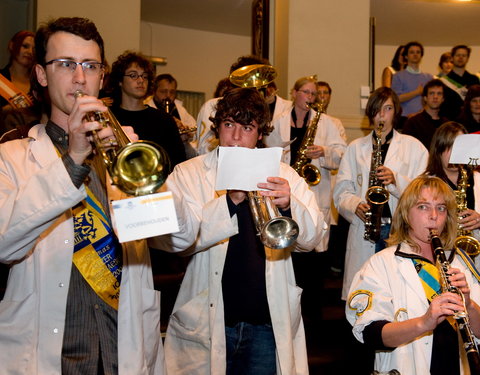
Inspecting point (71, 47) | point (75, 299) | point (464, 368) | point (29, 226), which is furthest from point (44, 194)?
point (464, 368)

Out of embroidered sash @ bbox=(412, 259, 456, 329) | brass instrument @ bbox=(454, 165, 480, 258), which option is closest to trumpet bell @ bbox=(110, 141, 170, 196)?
embroidered sash @ bbox=(412, 259, 456, 329)

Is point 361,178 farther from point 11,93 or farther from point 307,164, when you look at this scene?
point 11,93

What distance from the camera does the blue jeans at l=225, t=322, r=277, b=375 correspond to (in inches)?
105

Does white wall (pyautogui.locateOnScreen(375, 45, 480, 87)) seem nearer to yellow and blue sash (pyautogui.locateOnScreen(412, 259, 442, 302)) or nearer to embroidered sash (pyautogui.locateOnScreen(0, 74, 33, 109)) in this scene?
embroidered sash (pyautogui.locateOnScreen(0, 74, 33, 109))

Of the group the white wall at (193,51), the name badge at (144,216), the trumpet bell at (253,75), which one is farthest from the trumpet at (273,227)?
the white wall at (193,51)

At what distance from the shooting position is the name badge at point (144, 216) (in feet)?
5.24

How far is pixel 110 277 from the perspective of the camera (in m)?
2.10

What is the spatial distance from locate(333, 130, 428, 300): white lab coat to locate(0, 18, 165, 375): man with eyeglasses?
2.47 metres

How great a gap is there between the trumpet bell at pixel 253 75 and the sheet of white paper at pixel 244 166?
2316mm

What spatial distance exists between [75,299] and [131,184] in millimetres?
571

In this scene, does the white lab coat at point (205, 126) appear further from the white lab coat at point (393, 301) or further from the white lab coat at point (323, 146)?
the white lab coat at point (393, 301)

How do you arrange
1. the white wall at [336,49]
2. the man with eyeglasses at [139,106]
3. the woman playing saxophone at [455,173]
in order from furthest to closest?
the white wall at [336,49], the man with eyeglasses at [139,106], the woman playing saxophone at [455,173]

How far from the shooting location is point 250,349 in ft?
8.82

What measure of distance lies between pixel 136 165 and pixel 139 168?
0.02 m
